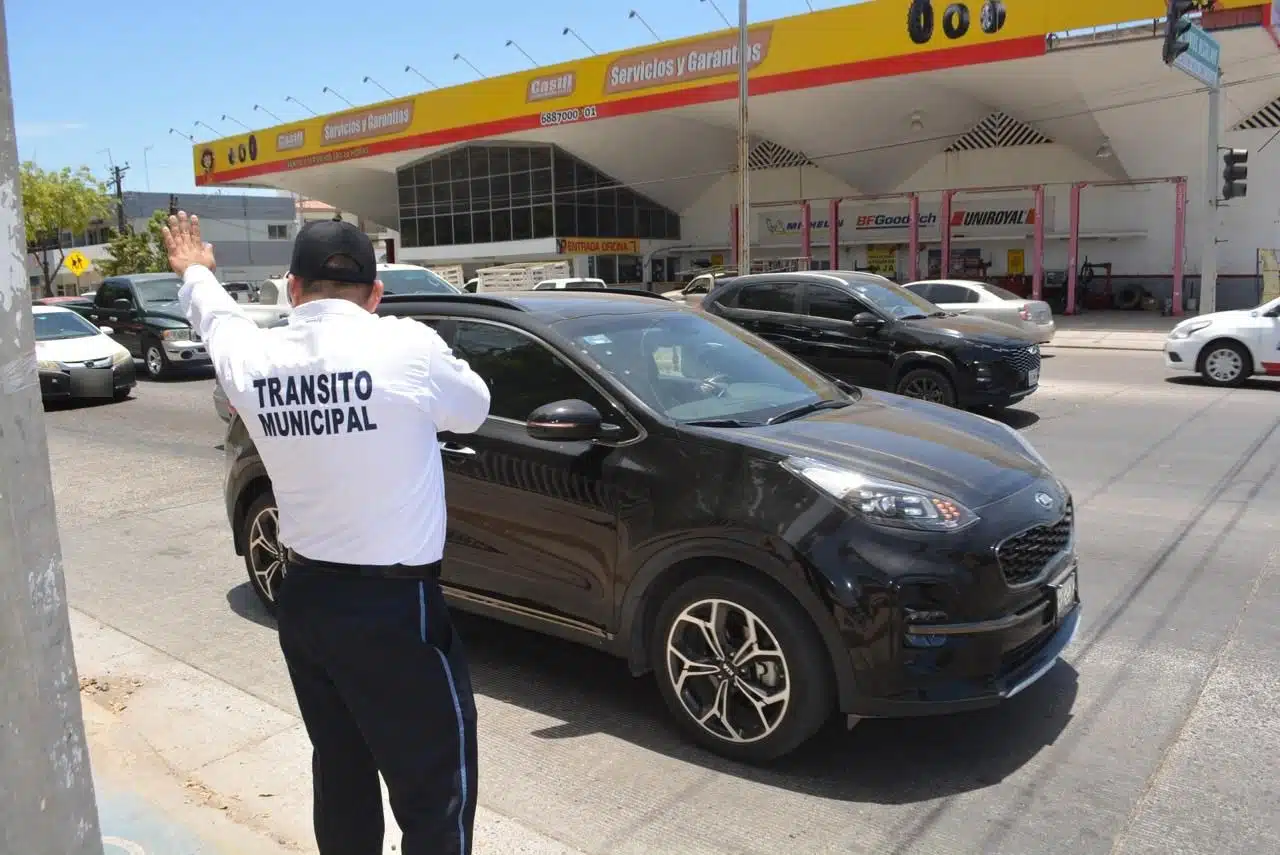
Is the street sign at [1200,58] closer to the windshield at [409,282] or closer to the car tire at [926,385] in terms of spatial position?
the car tire at [926,385]

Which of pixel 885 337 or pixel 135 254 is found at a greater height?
pixel 135 254

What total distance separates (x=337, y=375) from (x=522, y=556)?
2193 millimetres

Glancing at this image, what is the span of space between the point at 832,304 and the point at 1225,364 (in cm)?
591

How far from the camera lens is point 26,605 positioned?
6.94 ft

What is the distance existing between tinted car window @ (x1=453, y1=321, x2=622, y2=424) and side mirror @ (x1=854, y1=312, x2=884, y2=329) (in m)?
7.37

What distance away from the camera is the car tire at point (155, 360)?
17.3 metres

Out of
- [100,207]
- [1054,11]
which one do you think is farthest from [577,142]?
[100,207]

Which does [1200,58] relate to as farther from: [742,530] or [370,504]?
[370,504]

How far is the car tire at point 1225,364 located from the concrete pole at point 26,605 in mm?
14564

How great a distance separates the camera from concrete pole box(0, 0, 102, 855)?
6.77 ft

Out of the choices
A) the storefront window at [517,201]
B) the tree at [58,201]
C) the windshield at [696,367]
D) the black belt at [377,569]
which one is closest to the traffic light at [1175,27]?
the windshield at [696,367]

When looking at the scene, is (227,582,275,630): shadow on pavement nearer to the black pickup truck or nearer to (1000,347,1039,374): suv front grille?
(1000,347,1039,374): suv front grille

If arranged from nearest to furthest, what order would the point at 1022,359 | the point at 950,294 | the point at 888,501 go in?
1. the point at 888,501
2. the point at 1022,359
3. the point at 950,294

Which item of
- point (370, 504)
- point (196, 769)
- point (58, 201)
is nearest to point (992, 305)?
point (196, 769)
